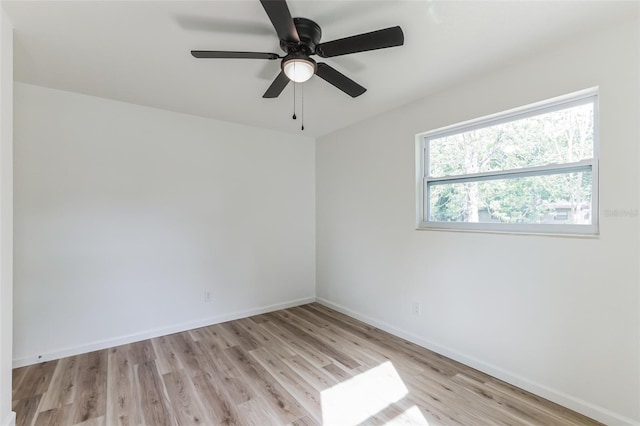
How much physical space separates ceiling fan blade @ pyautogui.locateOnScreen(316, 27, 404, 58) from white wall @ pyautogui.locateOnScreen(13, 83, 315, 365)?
89.3 inches

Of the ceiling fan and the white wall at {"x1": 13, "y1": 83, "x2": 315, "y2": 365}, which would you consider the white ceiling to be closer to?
the ceiling fan

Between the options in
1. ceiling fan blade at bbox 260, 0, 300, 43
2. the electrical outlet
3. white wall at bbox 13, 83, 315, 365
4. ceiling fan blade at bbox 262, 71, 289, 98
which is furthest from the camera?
the electrical outlet

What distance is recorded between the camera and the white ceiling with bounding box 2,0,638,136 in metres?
1.63

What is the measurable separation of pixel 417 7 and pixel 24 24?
2.37 metres

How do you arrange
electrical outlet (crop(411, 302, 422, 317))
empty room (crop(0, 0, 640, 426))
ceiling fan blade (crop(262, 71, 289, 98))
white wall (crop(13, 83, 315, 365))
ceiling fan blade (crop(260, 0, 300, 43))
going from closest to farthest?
ceiling fan blade (crop(260, 0, 300, 43)) < empty room (crop(0, 0, 640, 426)) < ceiling fan blade (crop(262, 71, 289, 98)) < white wall (crop(13, 83, 315, 365)) < electrical outlet (crop(411, 302, 422, 317))

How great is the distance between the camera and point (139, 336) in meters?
2.99

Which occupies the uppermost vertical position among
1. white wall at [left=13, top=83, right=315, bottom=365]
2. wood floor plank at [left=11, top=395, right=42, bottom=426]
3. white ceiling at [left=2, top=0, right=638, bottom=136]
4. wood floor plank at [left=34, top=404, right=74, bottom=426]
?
white ceiling at [left=2, top=0, right=638, bottom=136]

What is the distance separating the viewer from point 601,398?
5.94ft

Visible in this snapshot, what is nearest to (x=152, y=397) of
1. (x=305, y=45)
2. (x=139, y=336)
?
(x=139, y=336)

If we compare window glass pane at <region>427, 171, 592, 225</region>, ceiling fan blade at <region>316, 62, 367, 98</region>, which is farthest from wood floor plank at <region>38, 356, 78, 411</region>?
window glass pane at <region>427, 171, 592, 225</region>

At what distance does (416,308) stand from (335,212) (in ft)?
5.33

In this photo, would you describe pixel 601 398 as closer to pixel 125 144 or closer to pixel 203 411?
pixel 203 411

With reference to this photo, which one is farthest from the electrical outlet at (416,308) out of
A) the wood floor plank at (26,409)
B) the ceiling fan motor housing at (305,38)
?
the wood floor plank at (26,409)
